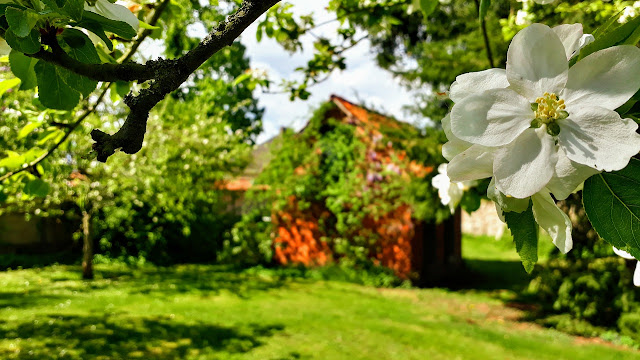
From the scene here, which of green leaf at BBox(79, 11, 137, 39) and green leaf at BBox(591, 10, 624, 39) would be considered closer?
green leaf at BBox(591, 10, 624, 39)

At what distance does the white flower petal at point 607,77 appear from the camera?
0.51 meters

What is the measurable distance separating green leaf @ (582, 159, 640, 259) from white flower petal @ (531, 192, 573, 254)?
0.11ft

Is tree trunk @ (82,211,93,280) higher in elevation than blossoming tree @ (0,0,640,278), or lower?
lower

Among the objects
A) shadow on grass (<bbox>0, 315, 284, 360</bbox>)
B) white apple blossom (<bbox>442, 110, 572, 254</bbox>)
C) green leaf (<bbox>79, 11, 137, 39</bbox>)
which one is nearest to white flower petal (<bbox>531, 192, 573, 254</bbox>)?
white apple blossom (<bbox>442, 110, 572, 254</bbox>)

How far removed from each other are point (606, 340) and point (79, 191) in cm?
899

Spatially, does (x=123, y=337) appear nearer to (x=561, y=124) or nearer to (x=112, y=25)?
(x=112, y=25)

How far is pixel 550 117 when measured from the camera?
532mm

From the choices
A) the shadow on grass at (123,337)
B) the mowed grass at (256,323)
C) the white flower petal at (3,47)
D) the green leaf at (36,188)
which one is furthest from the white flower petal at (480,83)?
the shadow on grass at (123,337)

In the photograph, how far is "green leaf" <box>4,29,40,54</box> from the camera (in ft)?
2.22

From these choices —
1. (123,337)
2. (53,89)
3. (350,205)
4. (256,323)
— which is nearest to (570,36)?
(53,89)

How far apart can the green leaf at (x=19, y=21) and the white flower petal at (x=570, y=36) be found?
636 mm

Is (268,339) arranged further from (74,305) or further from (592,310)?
Answer: (592,310)

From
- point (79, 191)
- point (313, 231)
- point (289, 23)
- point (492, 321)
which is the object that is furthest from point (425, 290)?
point (289, 23)

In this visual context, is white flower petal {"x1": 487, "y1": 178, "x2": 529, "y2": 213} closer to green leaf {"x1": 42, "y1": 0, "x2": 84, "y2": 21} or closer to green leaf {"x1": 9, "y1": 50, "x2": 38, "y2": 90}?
green leaf {"x1": 42, "y1": 0, "x2": 84, "y2": 21}
